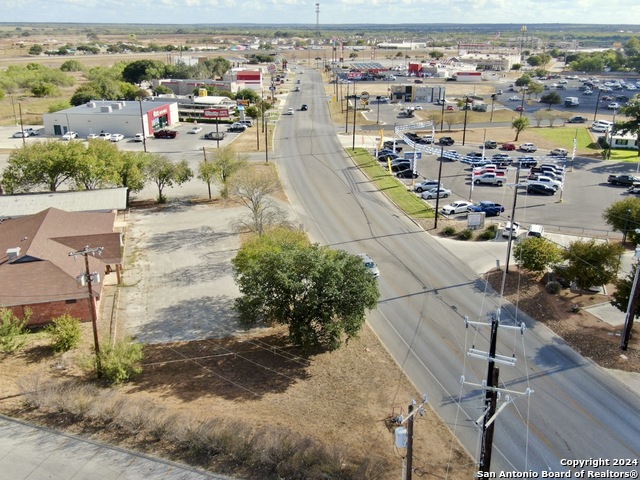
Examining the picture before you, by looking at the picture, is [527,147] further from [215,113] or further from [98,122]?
[98,122]

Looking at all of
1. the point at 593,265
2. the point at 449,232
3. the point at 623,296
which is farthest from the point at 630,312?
the point at 449,232

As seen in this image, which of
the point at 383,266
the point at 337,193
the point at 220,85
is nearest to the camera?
the point at 383,266

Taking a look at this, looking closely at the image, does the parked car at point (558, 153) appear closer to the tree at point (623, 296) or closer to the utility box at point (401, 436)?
the tree at point (623, 296)

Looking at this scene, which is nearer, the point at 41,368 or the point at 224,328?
the point at 41,368

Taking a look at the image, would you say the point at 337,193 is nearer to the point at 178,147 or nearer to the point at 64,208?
the point at 64,208

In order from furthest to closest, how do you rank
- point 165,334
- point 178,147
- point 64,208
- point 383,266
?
point 178,147
point 64,208
point 383,266
point 165,334

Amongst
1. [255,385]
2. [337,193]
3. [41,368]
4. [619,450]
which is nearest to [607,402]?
[619,450]
